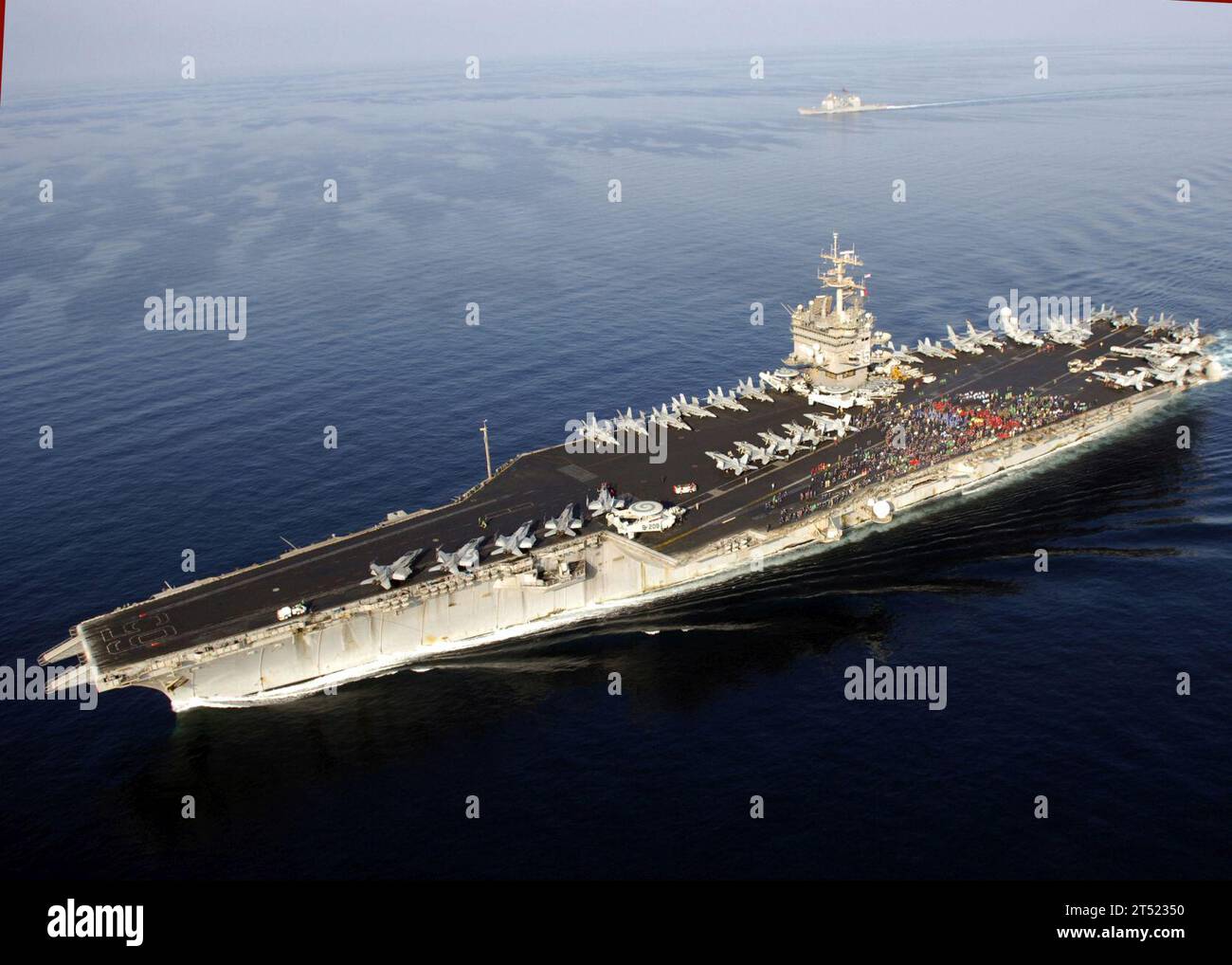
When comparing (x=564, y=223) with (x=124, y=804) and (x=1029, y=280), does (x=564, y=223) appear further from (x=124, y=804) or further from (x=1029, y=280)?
(x=124, y=804)

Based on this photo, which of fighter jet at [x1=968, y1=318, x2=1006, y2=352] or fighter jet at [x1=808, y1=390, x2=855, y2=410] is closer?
fighter jet at [x1=808, y1=390, x2=855, y2=410]

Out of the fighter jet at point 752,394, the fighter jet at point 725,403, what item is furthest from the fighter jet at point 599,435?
the fighter jet at point 752,394

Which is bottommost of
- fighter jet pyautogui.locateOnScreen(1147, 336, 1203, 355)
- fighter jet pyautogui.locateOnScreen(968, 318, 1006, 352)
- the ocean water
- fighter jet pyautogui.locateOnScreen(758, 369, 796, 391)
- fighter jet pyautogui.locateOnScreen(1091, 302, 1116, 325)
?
the ocean water

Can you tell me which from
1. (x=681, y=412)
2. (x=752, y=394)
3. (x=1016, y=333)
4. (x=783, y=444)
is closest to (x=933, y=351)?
(x=1016, y=333)

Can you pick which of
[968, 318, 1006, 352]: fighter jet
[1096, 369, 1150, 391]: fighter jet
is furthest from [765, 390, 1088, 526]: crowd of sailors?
[968, 318, 1006, 352]: fighter jet

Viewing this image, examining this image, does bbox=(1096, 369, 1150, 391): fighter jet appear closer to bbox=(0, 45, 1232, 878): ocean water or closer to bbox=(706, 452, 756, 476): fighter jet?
bbox=(0, 45, 1232, 878): ocean water

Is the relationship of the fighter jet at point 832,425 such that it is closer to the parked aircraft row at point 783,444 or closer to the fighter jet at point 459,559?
the parked aircraft row at point 783,444

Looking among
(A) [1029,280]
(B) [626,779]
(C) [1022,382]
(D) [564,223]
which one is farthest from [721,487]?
(D) [564,223]
